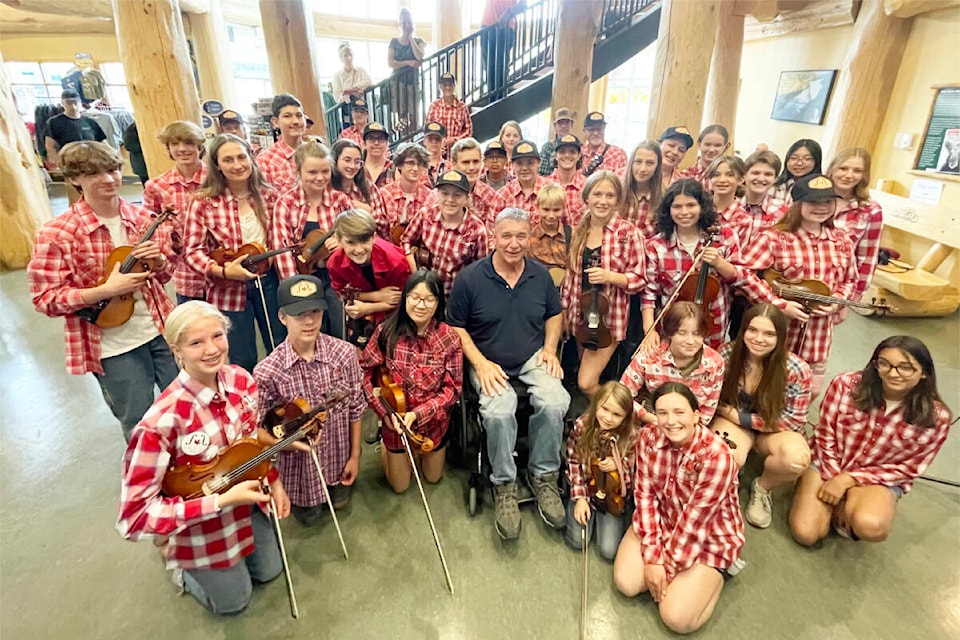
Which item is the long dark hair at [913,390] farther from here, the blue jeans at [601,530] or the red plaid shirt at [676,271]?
the blue jeans at [601,530]

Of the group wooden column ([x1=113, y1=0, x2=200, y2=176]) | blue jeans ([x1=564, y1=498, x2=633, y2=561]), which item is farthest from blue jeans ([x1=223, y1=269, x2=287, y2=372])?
blue jeans ([x1=564, y1=498, x2=633, y2=561])

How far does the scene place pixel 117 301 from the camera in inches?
83.7

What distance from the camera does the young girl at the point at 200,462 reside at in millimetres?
1506

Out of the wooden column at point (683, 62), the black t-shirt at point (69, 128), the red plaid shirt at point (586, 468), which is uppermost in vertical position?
the wooden column at point (683, 62)

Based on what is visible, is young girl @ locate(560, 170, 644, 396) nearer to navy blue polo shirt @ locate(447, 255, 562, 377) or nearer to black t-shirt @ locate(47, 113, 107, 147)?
navy blue polo shirt @ locate(447, 255, 562, 377)

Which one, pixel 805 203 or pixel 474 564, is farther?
pixel 805 203

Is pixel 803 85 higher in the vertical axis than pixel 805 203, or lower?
higher

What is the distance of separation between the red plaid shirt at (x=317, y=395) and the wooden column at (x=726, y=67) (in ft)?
17.3

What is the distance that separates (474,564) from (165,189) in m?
2.56

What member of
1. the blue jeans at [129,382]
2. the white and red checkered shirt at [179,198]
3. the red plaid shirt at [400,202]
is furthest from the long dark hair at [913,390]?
the white and red checkered shirt at [179,198]

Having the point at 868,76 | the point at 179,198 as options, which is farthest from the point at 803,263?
the point at 868,76

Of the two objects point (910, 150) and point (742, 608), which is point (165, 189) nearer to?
point (742, 608)

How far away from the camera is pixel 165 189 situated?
276cm

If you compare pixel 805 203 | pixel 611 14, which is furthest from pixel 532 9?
pixel 805 203
